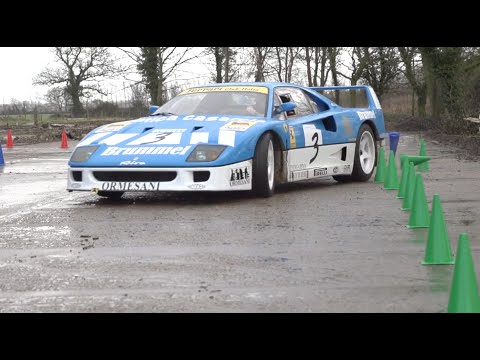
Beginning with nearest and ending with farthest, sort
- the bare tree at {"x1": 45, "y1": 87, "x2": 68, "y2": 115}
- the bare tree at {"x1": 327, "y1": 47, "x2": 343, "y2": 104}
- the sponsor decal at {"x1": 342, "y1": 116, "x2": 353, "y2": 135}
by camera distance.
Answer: the sponsor decal at {"x1": 342, "y1": 116, "x2": 353, "y2": 135}, the bare tree at {"x1": 327, "y1": 47, "x2": 343, "y2": 104}, the bare tree at {"x1": 45, "y1": 87, "x2": 68, "y2": 115}

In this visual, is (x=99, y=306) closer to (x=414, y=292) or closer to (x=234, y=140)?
(x=414, y=292)

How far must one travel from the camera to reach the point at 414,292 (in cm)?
451

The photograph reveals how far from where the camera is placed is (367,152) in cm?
1140

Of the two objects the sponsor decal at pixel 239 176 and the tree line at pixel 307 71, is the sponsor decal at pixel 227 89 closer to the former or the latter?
the sponsor decal at pixel 239 176

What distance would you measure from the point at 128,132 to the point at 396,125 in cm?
2831

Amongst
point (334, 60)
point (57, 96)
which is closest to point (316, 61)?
point (334, 60)

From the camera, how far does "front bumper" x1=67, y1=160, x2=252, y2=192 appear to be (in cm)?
810

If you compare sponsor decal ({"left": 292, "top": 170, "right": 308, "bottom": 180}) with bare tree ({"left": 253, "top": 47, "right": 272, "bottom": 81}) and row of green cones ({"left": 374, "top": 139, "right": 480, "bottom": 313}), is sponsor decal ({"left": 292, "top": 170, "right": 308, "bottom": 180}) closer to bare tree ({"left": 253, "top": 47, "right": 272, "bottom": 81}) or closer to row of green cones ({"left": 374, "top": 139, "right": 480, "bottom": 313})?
row of green cones ({"left": 374, "top": 139, "right": 480, "bottom": 313})

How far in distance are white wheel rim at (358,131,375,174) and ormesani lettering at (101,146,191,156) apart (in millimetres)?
3695

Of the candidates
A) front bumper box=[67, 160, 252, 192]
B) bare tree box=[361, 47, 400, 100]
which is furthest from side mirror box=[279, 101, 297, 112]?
bare tree box=[361, 47, 400, 100]

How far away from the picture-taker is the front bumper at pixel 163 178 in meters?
8.10

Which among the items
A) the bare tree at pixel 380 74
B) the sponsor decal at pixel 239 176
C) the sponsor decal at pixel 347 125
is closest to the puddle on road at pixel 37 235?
the sponsor decal at pixel 239 176
